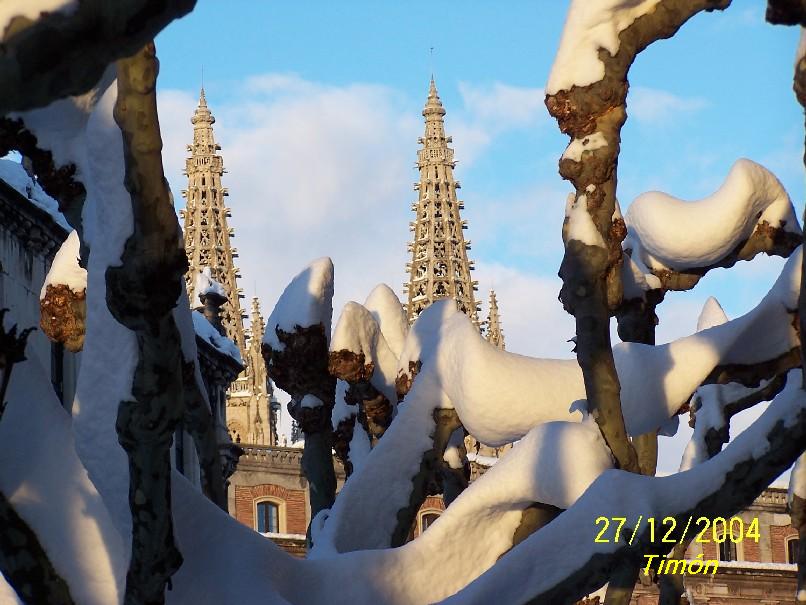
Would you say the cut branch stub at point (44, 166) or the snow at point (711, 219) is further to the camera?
the snow at point (711, 219)

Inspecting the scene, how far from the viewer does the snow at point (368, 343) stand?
9.76m

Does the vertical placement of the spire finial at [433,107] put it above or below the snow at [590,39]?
above

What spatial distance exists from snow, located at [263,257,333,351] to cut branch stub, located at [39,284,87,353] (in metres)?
1.52

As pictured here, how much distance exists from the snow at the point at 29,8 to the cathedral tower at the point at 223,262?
6828 centimetres

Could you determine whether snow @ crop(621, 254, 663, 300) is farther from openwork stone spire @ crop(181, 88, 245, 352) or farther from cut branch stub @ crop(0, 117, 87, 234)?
openwork stone spire @ crop(181, 88, 245, 352)

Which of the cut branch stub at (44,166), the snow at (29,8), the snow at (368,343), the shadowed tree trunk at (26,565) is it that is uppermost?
the snow at (368,343)

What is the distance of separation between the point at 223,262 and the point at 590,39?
6864cm

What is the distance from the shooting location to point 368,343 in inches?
391

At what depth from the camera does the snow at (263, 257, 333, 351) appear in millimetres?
8797

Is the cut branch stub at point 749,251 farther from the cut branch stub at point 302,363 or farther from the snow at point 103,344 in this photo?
the snow at point 103,344

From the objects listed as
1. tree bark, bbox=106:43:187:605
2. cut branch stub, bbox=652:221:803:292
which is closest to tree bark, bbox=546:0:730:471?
cut branch stub, bbox=652:221:803:292

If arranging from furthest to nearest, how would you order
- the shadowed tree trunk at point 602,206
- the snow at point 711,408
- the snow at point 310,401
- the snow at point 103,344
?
the snow at point 711,408, the snow at point 310,401, the shadowed tree trunk at point 602,206, the snow at point 103,344

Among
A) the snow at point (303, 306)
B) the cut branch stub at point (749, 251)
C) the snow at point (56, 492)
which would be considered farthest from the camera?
the cut branch stub at point (749, 251)

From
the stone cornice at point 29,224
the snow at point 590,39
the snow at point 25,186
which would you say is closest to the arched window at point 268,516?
the stone cornice at point 29,224
